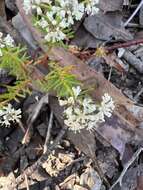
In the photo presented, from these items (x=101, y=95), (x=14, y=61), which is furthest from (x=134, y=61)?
(x=14, y=61)

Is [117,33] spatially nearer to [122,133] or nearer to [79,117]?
[122,133]

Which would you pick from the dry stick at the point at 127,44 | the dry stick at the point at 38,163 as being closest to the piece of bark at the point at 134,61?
the dry stick at the point at 127,44

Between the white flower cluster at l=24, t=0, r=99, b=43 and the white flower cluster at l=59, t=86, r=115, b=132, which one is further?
the white flower cluster at l=59, t=86, r=115, b=132

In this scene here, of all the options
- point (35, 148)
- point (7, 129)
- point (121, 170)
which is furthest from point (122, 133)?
point (7, 129)

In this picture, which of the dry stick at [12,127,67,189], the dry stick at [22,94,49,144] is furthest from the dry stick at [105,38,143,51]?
the dry stick at [12,127,67,189]

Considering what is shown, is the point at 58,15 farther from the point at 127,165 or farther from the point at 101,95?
the point at 127,165

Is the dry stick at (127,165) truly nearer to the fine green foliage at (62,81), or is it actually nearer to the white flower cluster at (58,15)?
the fine green foliage at (62,81)

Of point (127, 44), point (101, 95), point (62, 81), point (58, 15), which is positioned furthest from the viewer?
point (127, 44)

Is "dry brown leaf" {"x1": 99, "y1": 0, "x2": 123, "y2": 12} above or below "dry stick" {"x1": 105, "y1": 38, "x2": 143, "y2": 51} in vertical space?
above

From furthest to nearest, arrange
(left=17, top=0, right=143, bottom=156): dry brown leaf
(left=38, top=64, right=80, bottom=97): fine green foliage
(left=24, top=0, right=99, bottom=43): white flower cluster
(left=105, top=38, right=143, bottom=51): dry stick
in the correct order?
(left=105, top=38, right=143, bottom=51): dry stick
(left=17, top=0, right=143, bottom=156): dry brown leaf
(left=38, top=64, right=80, bottom=97): fine green foliage
(left=24, top=0, right=99, bottom=43): white flower cluster

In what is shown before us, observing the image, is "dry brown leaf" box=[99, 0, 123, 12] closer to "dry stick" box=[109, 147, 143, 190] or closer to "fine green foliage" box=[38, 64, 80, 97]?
"fine green foliage" box=[38, 64, 80, 97]

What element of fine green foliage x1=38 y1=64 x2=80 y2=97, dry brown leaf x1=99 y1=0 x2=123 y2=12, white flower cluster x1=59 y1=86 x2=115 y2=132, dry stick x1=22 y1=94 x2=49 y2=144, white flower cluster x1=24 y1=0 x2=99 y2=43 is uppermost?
white flower cluster x1=24 y1=0 x2=99 y2=43

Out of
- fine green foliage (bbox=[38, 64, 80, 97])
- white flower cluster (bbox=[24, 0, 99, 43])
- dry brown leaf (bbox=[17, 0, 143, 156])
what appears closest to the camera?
white flower cluster (bbox=[24, 0, 99, 43])
